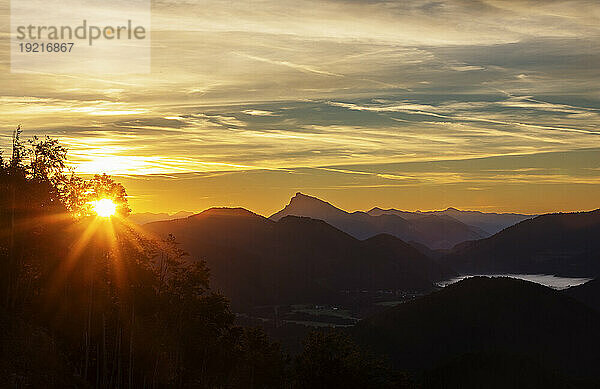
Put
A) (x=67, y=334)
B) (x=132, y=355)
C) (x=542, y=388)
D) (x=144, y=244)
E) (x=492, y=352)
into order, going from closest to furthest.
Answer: (x=67, y=334) < (x=132, y=355) < (x=144, y=244) < (x=542, y=388) < (x=492, y=352)

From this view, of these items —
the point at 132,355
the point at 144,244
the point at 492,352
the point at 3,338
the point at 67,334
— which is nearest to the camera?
the point at 3,338

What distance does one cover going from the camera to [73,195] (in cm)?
7650

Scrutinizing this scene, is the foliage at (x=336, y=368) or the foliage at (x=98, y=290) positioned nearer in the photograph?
the foliage at (x=98, y=290)

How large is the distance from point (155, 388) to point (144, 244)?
1824cm

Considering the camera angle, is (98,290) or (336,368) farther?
(336,368)

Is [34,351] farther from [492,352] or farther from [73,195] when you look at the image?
[492,352]

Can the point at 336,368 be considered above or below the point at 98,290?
below

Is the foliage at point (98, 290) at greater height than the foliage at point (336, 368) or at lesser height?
greater

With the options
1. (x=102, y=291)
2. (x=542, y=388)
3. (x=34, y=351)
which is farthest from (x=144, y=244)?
(x=542, y=388)

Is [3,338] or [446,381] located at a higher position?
[3,338]

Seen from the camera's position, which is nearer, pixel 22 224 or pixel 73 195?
pixel 22 224

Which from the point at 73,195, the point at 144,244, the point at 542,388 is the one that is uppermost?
the point at 73,195

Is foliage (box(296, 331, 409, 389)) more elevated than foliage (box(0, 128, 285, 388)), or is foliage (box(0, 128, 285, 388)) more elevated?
foliage (box(0, 128, 285, 388))

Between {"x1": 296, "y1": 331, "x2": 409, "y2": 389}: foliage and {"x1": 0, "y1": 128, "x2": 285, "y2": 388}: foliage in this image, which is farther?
{"x1": 296, "y1": 331, "x2": 409, "y2": 389}: foliage
